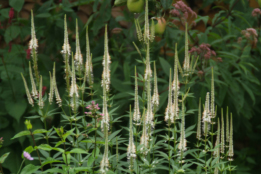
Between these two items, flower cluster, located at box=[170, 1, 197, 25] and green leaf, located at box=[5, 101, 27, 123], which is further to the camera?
green leaf, located at box=[5, 101, 27, 123]

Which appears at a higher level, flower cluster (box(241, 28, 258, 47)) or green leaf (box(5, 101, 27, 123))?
flower cluster (box(241, 28, 258, 47))

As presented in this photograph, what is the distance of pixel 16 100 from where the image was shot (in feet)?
11.7

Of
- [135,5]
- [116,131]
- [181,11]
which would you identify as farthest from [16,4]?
[116,131]

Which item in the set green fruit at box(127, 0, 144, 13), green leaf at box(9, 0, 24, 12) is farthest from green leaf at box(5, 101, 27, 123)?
green fruit at box(127, 0, 144, 13)

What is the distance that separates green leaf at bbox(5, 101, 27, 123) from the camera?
3.38 metres

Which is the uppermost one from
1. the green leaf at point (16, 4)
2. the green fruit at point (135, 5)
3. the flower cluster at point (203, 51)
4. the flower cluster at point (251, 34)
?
the green leaf at point (16, 4)

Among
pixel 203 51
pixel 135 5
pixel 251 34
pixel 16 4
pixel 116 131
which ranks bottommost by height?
pixel 116 131

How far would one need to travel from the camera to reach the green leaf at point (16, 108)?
133 inches

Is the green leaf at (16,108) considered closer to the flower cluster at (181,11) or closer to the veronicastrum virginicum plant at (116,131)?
the veronicastrum virginicum plant at (116,131)

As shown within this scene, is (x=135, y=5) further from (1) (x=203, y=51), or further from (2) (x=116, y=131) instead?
(2) (x=116, y=131)

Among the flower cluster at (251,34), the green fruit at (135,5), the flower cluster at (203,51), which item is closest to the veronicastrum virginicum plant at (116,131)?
the green fruit at (135,5)

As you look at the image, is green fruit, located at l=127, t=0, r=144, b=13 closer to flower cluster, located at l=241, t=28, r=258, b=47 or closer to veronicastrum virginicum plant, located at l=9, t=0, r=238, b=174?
veronicastrum virginicum plant, located at l=9, t=0, r=238, b=174

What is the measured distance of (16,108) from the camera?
11.4 feet

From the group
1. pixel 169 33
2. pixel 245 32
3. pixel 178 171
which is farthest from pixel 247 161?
pixel 178 171
